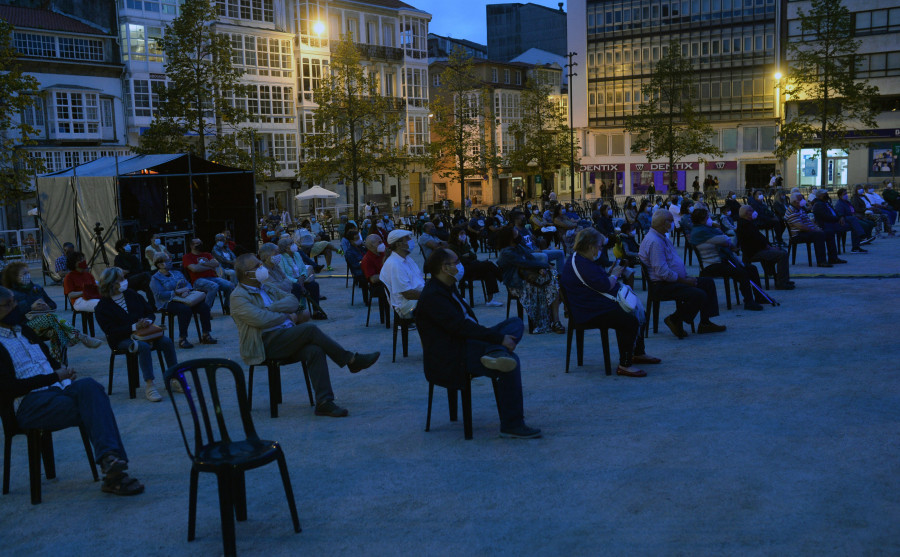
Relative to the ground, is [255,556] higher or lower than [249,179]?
lower

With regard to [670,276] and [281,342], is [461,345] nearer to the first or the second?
[281,342]

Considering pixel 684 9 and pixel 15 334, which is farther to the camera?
pixel 684 9

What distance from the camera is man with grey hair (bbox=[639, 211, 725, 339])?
10.4 metres

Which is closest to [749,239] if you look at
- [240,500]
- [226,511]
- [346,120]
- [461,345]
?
[461,345]

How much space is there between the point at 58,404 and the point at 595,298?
4.91m

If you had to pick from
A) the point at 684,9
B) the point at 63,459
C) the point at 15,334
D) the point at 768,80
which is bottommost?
the point at 63,459

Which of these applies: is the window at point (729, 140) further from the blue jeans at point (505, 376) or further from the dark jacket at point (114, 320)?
the blue jeans at point (505, 376)

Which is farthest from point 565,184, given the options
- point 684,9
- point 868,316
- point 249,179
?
point 868,316

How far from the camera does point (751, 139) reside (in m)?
63.8

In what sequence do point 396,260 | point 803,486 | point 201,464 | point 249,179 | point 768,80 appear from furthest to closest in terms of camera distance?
point 768,80, point 249,179, point 396,260, point 803,486, point 201,464

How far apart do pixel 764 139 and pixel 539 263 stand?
5722cm

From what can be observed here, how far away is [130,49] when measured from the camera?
45219mm

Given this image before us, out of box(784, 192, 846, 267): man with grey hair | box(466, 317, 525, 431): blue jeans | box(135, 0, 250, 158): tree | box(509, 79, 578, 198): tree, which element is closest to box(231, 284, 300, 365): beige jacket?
box(466, 317, 525, 431): blue jeans

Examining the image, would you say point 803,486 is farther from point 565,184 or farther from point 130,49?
point 565,184
